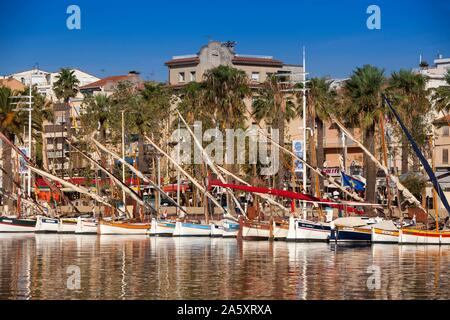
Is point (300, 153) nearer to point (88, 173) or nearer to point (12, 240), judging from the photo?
point (12, 240)

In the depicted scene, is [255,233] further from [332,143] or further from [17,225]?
[332,143]

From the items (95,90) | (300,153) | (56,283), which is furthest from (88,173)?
(56,283)

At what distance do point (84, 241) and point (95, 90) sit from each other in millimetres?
99587

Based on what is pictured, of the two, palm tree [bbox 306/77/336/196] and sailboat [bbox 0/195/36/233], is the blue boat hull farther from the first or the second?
sailboat [bbox 0/195/36/233]

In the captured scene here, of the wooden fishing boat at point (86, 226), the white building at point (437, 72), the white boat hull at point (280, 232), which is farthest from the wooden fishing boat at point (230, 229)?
the white building at point (437, 72)

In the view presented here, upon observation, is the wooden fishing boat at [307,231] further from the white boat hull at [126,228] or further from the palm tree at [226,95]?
the palm tree at [226,95]

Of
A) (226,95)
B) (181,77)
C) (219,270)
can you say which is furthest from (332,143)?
(219,270)

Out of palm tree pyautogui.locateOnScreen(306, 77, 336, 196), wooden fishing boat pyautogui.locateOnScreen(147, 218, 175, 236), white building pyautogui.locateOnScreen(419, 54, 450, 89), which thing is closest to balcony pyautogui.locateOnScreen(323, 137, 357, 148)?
white building pyautogui.locateOnScreen(419, 54, 450, 89)

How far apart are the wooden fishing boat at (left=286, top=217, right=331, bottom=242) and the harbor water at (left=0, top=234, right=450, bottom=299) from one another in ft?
3.69

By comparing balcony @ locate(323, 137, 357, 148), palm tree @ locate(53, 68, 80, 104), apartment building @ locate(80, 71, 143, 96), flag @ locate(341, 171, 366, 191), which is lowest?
flag @ locate(341, 171, 366, 191)

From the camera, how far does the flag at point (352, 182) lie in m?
118

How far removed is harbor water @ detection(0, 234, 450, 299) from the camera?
5216 centimetres

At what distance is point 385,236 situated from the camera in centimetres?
8450

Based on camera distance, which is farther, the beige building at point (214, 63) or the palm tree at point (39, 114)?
the beige building at point (214, 63)
